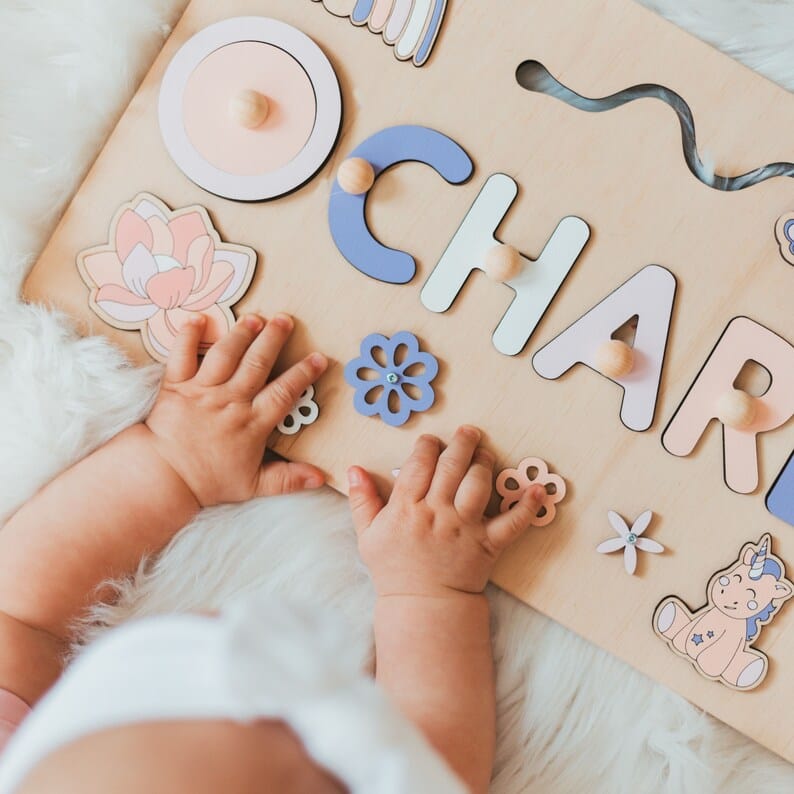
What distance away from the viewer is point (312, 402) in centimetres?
59

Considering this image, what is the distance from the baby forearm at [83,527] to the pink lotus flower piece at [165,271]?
81mm

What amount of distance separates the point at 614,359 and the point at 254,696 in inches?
13.3

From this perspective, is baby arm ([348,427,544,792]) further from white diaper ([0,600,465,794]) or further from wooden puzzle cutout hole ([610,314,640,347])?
white diaper ([0,600,465,794])

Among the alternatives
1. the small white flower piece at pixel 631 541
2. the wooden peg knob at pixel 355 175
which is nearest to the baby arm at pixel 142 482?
the wooden peg knob at pixel 355 175

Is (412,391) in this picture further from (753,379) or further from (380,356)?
(753,379)

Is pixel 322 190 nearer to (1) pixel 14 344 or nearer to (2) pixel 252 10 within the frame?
(2) pixel 252 10

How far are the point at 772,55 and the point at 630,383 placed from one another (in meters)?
0.25

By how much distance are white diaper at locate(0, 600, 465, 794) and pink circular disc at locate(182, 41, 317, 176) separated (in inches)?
13.4

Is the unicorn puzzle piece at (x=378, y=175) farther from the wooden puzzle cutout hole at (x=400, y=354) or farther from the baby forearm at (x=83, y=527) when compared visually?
the baby forearm at (x=83, y=527)

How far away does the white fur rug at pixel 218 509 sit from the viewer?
1.92ft

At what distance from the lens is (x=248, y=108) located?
1.85 feet

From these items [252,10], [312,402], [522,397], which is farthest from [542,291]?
[252,10]

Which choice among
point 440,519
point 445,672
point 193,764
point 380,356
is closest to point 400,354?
point 380,356

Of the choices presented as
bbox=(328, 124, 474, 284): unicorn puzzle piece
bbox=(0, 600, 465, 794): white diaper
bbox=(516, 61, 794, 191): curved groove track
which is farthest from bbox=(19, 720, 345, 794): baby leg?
bbox=(516, 61, 794, 191): curved groove track
